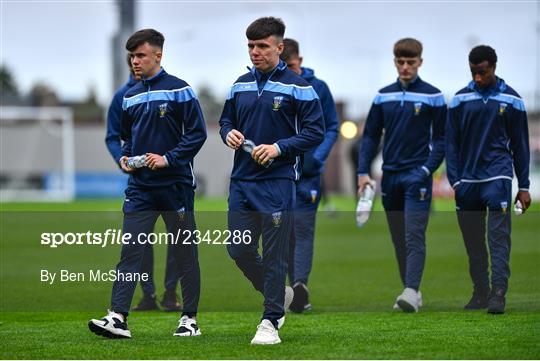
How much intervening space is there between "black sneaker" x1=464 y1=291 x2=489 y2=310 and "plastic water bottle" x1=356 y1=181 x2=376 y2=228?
1.19 meters

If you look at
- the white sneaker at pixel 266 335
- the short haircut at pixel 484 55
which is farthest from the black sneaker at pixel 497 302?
the white sneaker at pixel 266 335

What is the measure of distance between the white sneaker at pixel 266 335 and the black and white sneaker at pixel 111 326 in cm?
96

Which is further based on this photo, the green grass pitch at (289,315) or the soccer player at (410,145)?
the soccer player at (410,145)

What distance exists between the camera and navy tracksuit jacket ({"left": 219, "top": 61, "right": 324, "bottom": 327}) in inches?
320

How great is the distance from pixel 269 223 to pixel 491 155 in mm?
2665

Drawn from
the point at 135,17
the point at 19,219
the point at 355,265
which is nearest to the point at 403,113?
the point at 355,265

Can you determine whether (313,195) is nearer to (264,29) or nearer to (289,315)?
(289,315)

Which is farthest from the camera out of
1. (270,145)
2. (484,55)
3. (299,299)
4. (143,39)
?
(299,299)

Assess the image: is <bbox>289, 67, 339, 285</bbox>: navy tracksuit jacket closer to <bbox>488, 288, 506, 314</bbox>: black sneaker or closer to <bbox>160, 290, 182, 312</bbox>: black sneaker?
<bbox>160, 290, 182, 312</bbox>: black sneaker

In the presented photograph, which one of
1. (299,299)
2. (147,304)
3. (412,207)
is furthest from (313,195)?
(147,304)

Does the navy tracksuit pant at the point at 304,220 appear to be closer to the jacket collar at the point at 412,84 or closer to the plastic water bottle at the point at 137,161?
the jacket collar at the point at 412,84

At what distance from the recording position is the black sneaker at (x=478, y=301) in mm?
10289

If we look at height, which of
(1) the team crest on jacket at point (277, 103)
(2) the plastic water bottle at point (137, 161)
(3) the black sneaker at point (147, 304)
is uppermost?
(1) the team crest on jacket at point (277, 103)

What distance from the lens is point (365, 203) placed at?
10773 mm
